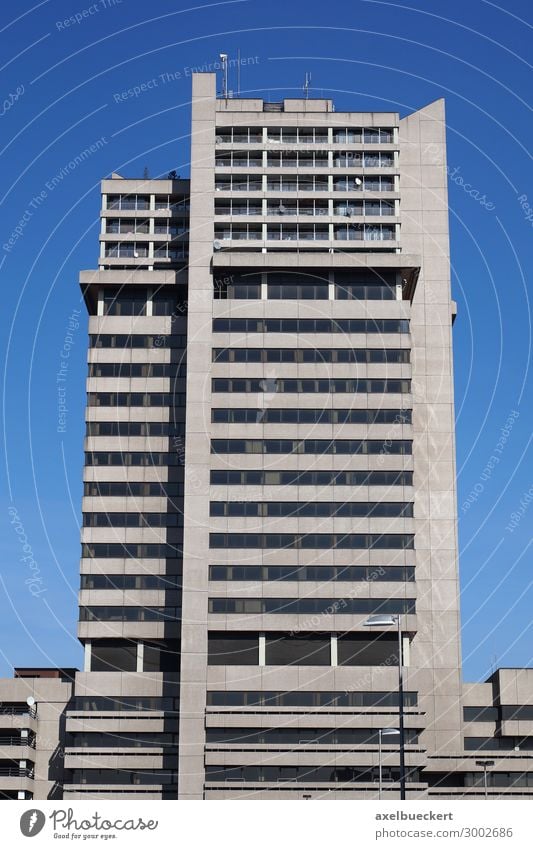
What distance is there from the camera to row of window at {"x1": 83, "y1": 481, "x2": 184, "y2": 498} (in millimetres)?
123312

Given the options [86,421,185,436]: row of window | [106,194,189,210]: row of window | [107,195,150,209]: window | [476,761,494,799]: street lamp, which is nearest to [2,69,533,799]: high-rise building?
[86,421,185,436]: row of window

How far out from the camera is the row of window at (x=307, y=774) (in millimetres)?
111125

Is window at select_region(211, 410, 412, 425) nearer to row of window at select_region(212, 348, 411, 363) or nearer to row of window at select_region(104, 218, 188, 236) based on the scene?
row of window at select_region(212, 348, 411, 363)

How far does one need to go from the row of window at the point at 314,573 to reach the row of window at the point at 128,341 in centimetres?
2396

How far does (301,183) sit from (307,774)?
56.5m

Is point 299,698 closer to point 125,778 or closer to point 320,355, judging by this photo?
point 125,778

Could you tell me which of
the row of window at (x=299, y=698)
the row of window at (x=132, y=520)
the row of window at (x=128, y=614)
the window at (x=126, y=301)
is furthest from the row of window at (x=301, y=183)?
the row of window at (x=299, y=698)

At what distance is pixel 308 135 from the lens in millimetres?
129125

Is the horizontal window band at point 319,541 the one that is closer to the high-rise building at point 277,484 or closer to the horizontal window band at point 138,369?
the high-rise building at point 277,484

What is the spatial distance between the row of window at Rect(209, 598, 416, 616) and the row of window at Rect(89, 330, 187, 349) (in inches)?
1055

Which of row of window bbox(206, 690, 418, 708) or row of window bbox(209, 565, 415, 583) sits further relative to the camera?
row of window bbox(209, 565, 415, 583)
